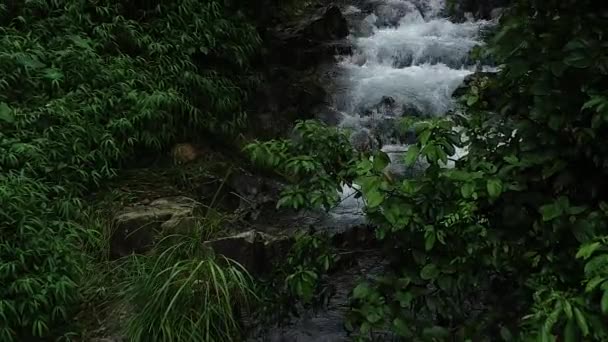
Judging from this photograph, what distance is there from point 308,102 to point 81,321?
3759 mm

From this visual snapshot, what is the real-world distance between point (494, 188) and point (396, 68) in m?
5.66

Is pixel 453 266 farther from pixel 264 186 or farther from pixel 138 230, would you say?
pixel 264 186

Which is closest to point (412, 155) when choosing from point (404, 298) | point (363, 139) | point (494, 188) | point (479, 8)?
point (494, 188)

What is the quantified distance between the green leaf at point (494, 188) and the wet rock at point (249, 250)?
2.13 metres

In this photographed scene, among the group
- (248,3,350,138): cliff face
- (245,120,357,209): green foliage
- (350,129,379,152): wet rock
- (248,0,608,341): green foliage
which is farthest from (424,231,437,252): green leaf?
(248,3,350,138): cliff face

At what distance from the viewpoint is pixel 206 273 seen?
3.68 metres

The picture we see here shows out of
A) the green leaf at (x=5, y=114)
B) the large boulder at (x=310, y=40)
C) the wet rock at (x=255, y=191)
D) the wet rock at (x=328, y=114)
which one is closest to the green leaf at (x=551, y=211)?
the wet rock at (x=255, y=191)

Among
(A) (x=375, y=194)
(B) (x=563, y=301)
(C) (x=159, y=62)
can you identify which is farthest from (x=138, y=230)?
(B) (x=563, y=301)

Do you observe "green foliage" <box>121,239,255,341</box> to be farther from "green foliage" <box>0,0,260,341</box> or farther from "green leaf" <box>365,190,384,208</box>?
"green leaf" <box>365,190,384,208</box>

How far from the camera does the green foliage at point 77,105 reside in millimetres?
3785

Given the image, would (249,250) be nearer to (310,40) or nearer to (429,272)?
(429,272)

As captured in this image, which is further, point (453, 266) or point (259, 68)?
point (259, 68)

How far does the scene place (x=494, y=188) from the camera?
93.1 inches

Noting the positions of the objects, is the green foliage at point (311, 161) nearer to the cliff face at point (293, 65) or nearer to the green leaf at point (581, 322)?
the green leaf at point (581, 322)
